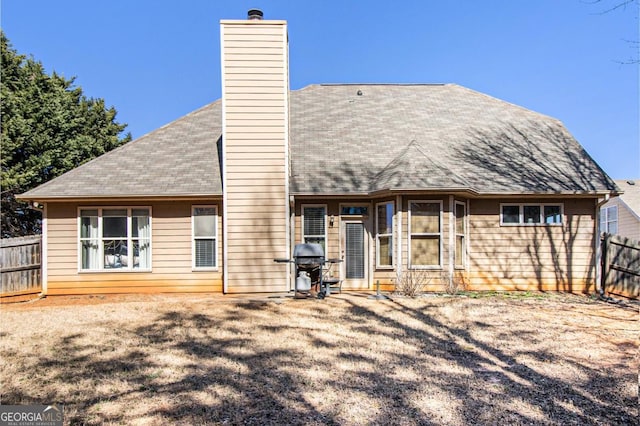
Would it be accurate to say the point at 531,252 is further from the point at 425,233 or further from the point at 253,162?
the point at 253,162

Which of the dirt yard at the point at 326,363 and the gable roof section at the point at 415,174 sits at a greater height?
the gable roof section at the point at 415,174

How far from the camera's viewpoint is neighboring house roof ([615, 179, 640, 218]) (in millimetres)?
23516

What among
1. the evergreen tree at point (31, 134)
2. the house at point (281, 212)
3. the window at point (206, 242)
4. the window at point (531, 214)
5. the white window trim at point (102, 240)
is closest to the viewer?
the house at point (281, 212)

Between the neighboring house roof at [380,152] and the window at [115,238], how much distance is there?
27.2 inches

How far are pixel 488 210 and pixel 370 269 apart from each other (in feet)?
11.5

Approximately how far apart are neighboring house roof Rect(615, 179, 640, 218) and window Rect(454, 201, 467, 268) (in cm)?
1668

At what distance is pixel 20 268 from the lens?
11.4 m

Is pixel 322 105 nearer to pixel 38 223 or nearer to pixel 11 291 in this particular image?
pixel 11 291

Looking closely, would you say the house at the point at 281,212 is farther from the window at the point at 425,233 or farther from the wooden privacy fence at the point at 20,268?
the wooden privacy fence at the point at 20,268

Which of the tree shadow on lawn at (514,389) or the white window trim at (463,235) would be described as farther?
the white window trim at (463,235)

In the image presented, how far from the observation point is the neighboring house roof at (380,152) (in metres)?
11.3

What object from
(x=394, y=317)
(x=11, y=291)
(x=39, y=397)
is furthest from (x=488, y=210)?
(x=11, y=291)

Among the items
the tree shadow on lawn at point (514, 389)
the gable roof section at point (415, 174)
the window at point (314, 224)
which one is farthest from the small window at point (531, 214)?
the tree shadow on lawn at point (514, 389)

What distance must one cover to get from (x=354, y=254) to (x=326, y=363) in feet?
20.4
